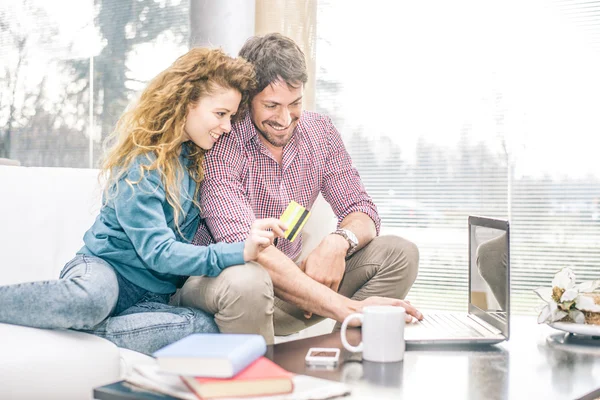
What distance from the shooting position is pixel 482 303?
1.58 meters

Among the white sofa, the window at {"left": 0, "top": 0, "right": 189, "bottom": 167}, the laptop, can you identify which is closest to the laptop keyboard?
the laptop

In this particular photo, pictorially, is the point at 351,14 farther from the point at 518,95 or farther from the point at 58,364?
the point at 58,364

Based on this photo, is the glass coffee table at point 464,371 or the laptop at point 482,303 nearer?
the glass coffee table at point 464,371

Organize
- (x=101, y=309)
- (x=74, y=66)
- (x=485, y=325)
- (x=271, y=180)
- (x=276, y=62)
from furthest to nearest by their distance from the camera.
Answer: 1. (x=74, y=66)
2. (x=271, y=180)
3. (x=276, y=62)
4. (x=485, y=325)
5. (x=101, y=309)

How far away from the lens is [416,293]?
3.54 metres

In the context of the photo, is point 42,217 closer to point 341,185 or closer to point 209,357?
point 341,185

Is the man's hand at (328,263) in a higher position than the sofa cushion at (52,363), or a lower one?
higher

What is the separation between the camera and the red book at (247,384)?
868 mm

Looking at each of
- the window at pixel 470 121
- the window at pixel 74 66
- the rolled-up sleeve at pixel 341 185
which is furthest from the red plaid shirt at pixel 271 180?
the window at pixel 74 66

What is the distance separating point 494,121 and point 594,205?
24.1 inches

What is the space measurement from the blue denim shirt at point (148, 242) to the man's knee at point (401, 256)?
572 mm

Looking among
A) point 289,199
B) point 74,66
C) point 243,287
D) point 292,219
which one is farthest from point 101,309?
point 74,66

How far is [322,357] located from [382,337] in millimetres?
116

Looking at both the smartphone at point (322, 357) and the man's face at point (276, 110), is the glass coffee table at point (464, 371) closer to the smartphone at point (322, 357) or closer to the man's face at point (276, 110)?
the smartphone at point (322, 357)
